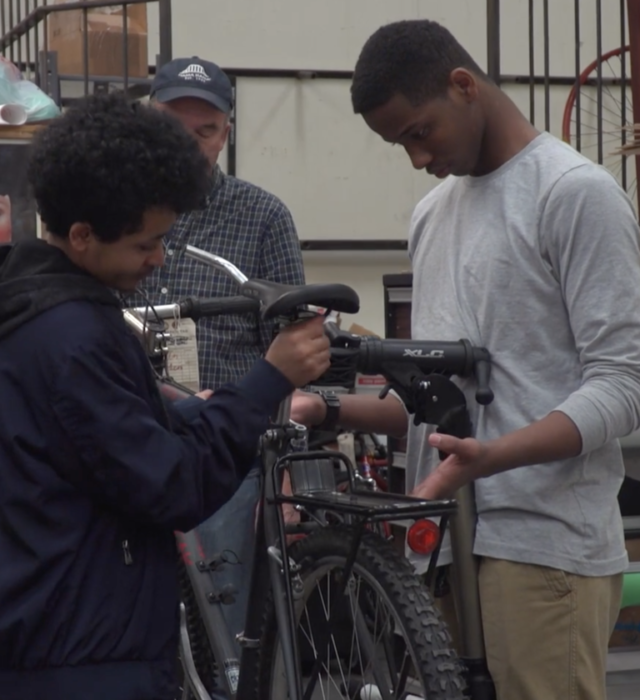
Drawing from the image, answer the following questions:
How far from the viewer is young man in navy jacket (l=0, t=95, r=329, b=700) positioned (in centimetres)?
165

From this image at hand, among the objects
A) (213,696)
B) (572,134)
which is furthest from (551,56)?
(213,696)

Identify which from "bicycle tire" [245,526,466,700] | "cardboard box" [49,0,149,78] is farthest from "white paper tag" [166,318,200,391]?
"cardboard box" [49,0,149,78]

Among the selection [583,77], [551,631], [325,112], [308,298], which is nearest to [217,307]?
[308,298]

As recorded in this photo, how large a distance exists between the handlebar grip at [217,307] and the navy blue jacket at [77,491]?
22.9 inches

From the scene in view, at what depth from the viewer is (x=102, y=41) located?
5.51m

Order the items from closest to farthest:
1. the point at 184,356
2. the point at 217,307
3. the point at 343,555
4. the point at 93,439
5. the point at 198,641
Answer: the point at 93,439 < the point at 343,555 < the point at 217,307 < the point at 184,356 < the point at 198,641

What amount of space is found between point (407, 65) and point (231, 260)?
3.91ft

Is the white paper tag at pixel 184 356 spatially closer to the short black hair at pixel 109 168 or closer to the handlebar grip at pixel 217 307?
the handlebar grip at pixel 217 307

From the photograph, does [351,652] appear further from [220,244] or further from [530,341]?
[220,244]

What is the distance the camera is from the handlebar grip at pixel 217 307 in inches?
90.4

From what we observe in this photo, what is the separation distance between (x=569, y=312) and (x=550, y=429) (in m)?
0.19

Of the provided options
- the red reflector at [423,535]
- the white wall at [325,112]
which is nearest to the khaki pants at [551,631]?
the red reflector at [423,535]

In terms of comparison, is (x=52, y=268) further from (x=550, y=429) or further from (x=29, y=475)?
(x=550, y=429)

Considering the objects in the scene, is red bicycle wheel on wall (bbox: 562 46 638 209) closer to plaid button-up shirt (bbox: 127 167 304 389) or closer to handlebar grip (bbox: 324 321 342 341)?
plaid button-up shirt (bbox: 127 167 304 389)
